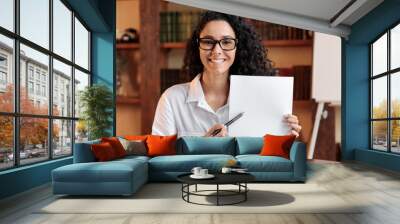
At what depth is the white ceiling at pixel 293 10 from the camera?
267 inches

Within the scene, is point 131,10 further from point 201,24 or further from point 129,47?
point 201,24

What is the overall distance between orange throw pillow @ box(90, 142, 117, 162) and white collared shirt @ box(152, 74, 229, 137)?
1615 millimetres

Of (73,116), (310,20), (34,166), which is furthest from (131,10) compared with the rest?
(34,166)

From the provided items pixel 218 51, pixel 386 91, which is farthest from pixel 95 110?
pixel 386 91

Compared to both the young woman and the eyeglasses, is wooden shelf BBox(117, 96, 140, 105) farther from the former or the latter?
the eyeglasses

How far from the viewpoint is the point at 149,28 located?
7.62m

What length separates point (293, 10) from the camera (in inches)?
Answer: 279

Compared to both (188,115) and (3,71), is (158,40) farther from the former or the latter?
(3,71)

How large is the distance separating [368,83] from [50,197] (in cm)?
649

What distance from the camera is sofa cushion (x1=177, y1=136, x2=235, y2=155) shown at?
20.0ft

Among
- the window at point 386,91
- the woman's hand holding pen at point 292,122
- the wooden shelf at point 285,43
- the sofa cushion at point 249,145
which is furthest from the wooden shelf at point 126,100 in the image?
the window at point 386,91

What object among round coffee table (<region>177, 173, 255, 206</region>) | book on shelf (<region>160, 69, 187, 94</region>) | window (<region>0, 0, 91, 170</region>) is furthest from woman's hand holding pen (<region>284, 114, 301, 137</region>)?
window (<region>0, 0, 91, 170</region>)

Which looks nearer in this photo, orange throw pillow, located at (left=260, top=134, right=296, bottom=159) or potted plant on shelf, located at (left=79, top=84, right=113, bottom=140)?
orange throw pillow, located at (left=260, top=134, right=296, bottom=159)

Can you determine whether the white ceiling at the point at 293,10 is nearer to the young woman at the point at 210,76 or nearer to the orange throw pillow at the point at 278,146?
the young woman at the point at 210,76
